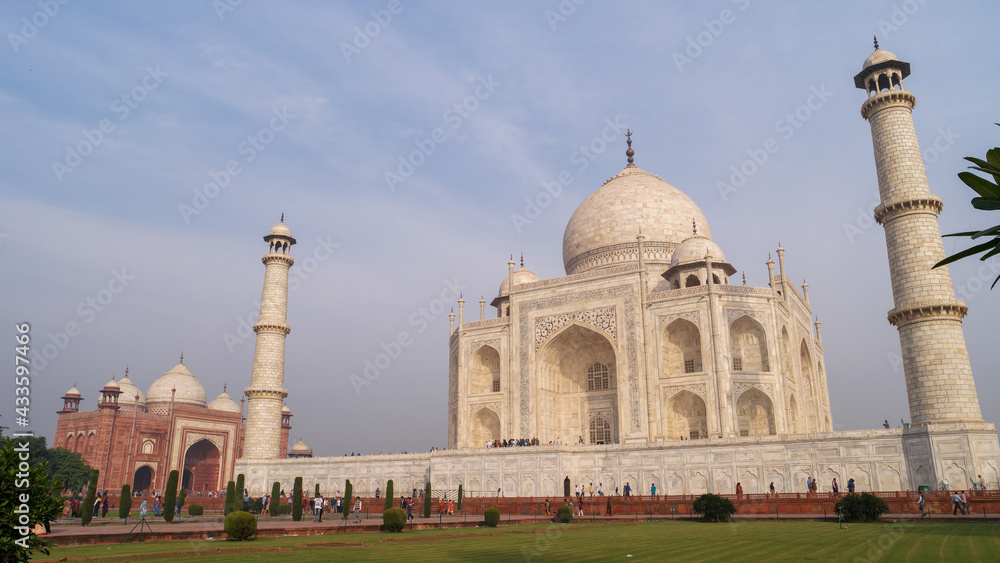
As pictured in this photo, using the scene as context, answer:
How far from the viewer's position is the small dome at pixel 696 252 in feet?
100

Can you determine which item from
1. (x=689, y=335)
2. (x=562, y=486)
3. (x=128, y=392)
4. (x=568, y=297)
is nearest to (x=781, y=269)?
(x=689, y=335)

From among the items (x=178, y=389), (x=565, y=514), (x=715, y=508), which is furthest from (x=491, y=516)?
(x=178, y=389)

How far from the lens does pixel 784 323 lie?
29078 millimetres

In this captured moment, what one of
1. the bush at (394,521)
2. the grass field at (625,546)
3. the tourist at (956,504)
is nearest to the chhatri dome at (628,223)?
the tourist at (956,504)

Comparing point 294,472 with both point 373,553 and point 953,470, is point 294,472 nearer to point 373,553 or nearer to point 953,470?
point 373,553

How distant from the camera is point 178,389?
48.2 metres

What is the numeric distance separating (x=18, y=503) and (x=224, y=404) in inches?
1936

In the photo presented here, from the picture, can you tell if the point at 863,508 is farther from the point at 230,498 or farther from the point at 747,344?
the point at 230,498

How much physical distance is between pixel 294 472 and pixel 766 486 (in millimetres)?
20876

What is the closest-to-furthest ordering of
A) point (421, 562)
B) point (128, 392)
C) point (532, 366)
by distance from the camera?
1. point (421, 562)
2. point (532, 366)
3. point (128, 392)

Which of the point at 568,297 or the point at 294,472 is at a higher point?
the point at 568,297

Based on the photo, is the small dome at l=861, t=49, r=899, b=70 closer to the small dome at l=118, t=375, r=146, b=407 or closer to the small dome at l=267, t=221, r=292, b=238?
the small dome at l=267, t=221, r=292, b=238

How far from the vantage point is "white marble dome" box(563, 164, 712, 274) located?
117ft

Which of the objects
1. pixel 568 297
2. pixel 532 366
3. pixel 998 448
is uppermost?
pixel 568 297
